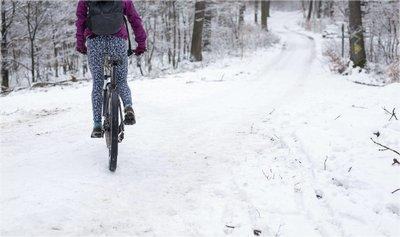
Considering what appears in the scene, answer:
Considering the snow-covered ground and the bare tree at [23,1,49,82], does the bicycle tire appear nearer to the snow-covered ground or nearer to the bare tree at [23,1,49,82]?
the snow-covered ground

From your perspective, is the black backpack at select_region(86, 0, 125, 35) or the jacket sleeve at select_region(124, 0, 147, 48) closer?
the black backpack at select_region(86, 0, 125, 35)

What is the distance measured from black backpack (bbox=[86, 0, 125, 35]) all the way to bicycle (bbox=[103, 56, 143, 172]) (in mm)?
356

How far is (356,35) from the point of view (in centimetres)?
1559

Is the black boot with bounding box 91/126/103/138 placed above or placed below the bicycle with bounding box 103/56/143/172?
below

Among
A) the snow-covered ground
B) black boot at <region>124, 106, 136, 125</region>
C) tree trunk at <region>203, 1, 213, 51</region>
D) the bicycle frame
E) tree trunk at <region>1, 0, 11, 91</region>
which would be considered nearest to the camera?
the snow-covered ground

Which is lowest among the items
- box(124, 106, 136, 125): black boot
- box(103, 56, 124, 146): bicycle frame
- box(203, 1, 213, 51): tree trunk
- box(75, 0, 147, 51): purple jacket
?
box(124, 106, 136, 125): black boot

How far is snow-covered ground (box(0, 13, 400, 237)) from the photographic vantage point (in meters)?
3.68

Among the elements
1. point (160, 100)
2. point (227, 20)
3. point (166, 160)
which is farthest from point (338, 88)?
point (227, 20)

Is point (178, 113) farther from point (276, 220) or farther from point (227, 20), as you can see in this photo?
point (227, 20)

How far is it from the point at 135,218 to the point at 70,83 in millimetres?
13077

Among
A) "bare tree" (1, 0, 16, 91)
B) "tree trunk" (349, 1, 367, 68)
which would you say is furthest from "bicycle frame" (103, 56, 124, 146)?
"bare tree" (1, 0, 16, 91)

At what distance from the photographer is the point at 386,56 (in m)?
20.6

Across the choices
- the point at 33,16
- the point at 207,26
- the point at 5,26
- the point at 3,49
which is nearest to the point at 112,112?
the point at 5,26

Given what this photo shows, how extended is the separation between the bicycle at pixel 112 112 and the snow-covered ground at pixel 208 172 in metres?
0.29
